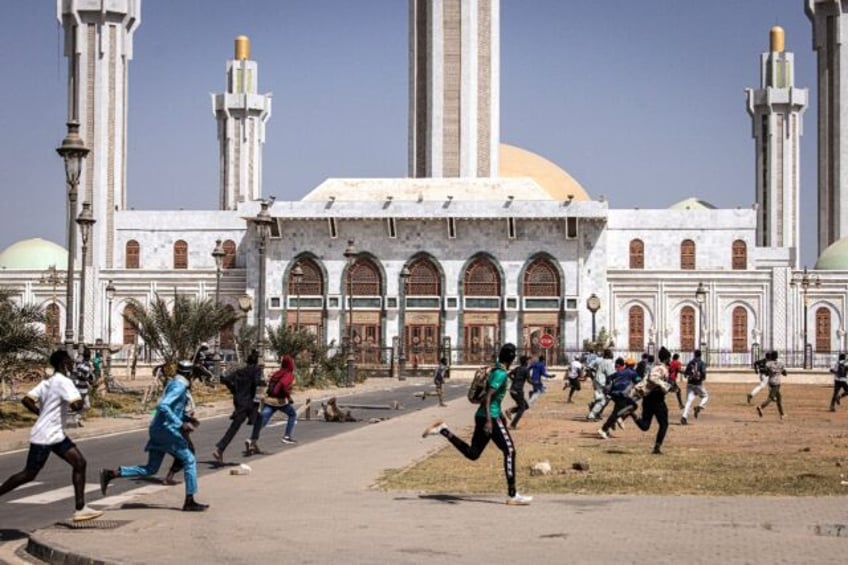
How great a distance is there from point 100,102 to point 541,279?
86.5 feet

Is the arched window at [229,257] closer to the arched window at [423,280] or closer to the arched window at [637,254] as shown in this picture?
the arched window at [423,280]

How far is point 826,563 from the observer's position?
358 inches

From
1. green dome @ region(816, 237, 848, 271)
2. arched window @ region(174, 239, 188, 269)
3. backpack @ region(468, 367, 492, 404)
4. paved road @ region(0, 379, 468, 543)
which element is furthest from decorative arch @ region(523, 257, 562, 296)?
backpack @ region(468, 367, 492, 404)

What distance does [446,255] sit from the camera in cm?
6662

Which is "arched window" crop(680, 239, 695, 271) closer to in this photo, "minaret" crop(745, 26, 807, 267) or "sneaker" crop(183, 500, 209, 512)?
Answer: "minaret" crop(745, 26, 807, 267)

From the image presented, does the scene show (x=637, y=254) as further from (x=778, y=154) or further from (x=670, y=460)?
(x=670, y=460)

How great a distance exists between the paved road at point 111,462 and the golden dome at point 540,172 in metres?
51.0

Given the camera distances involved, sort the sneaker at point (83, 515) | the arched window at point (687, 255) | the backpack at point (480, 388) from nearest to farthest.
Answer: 1. the sneaker at point (83, 515)
2. the backpack at point (480, 388)
3. the arched window at point (687, 255)

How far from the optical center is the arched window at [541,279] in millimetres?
66000

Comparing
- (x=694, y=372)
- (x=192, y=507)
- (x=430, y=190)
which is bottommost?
(x=192, y=507)

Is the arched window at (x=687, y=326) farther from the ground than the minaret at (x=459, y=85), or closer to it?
closer to it

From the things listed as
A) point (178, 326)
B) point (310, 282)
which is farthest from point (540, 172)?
point (178, 326)

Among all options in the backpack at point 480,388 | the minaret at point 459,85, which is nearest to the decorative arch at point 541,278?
the minaret at point 459,85

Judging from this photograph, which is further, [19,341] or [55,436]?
[19,341]
